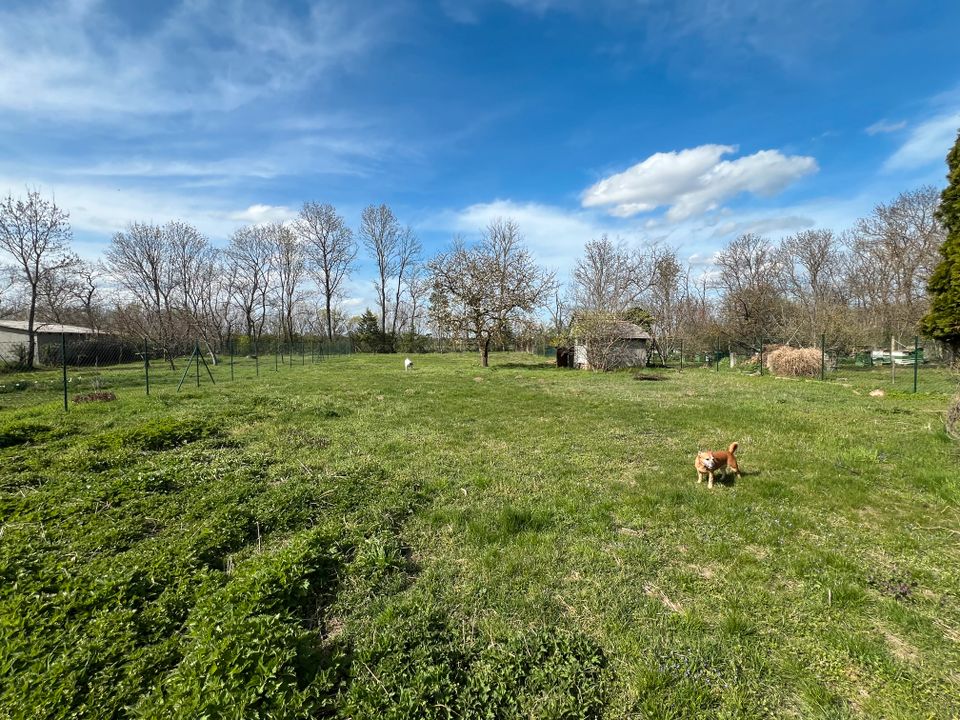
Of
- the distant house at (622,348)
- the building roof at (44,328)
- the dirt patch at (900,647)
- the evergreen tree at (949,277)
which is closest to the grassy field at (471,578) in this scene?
the dirt patch at (900,647)

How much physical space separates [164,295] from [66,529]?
3546 cm

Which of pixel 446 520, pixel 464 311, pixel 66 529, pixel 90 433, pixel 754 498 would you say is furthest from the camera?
pixel 464 311

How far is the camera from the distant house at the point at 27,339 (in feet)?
65.0

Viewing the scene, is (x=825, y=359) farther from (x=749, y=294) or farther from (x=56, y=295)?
(x=56, y=295)

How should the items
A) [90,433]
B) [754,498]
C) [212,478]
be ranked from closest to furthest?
[754,498] → [212,478] → [90,433]

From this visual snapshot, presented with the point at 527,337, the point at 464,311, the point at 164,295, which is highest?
the point at 164,295

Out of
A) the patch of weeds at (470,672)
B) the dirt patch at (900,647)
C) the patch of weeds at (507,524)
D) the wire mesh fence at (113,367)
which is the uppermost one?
the wire mesh fence at (113,367)

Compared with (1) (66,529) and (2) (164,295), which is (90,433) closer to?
(1) (66,529)

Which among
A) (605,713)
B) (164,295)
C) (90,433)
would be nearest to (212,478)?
(90,433)

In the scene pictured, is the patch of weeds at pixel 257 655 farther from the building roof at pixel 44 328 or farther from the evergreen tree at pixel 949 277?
the building roof at pixel 44 328

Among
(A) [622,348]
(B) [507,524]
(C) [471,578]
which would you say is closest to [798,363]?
(A) [622,348]

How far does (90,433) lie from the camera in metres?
5.91

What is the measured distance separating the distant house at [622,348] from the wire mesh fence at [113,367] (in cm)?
1435

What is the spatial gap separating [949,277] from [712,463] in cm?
426
